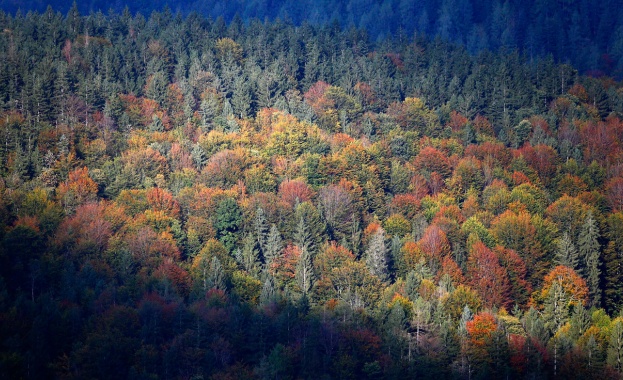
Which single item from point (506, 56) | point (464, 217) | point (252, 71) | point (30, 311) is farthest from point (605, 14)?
point (30, 311)

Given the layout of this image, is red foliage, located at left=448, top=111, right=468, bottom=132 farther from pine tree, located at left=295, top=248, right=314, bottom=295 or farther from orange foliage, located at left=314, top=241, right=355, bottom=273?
pine tree, located at left=295, top=248, right=314, bottom=295

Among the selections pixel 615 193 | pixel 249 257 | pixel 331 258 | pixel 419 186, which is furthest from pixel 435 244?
pixel 615 193

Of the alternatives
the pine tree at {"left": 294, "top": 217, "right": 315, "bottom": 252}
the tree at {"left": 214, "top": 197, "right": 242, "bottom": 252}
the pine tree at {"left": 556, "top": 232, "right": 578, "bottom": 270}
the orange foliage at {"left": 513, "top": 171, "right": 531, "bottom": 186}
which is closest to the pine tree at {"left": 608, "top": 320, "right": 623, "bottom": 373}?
the pine tree at {"left": 556, "top": 232, "right": 578, "bottom": 270}

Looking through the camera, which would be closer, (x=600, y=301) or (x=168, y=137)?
(x=600, y=301)

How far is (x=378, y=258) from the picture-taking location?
292ft

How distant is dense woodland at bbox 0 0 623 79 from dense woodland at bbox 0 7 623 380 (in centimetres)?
4174

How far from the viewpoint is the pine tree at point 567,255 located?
9088cm

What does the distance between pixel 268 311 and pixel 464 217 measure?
2836 centimetres

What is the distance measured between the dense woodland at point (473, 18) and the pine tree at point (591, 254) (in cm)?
8849

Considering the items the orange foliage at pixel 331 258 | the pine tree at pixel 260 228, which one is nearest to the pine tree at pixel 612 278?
the orange foliage at pixel 331 258

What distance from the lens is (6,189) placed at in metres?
88.6

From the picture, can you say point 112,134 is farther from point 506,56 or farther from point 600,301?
point 506,56

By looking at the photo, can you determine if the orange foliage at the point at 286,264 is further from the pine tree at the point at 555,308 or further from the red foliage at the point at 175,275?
the pine tree at the point at 555,308

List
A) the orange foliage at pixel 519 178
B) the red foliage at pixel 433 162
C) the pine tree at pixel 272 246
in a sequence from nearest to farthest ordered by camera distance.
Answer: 1. the pine tree at pixel 272 246
2. the orange foliage at pixel 519 178
3. the red foliage at pixel 433 162
